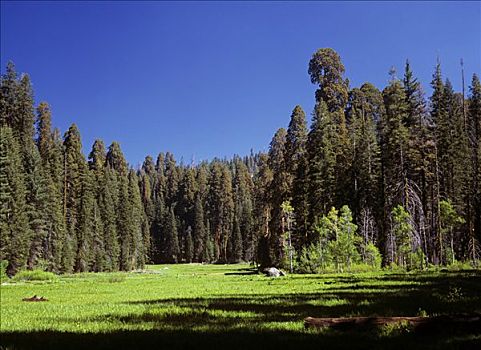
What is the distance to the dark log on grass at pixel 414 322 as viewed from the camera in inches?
324

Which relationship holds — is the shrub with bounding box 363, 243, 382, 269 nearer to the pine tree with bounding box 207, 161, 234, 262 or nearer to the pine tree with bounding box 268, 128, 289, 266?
the pine tree with bounding box 268, 128, 289, 266

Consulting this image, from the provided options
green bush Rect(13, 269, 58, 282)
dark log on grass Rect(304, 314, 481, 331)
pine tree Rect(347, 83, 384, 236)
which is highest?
pine tree Rect(347, 83, 384, 236)

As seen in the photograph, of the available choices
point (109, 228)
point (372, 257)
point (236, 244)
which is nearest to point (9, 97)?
point (109, 228)

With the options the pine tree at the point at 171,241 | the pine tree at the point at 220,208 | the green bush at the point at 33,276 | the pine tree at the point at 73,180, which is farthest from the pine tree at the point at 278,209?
the pine tree at the point at 171,241

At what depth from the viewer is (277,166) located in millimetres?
79812

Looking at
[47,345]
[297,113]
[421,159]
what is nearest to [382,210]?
[421,159]

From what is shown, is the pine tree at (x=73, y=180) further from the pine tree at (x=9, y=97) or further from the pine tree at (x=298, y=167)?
the pine tree at (x=298, y=167)

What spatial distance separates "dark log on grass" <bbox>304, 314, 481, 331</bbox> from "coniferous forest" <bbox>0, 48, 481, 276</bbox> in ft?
115

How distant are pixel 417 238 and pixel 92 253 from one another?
61.5 m

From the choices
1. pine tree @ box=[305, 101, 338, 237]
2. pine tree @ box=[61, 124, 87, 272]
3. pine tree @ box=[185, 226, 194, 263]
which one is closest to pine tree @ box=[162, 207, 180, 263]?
pine tree @ box=[185, 226, 194, 263]

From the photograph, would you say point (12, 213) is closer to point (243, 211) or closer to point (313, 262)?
point (313, 262)

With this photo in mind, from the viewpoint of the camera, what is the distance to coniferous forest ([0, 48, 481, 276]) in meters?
50.9

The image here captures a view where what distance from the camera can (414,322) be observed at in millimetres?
8773

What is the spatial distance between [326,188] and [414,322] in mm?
54275
